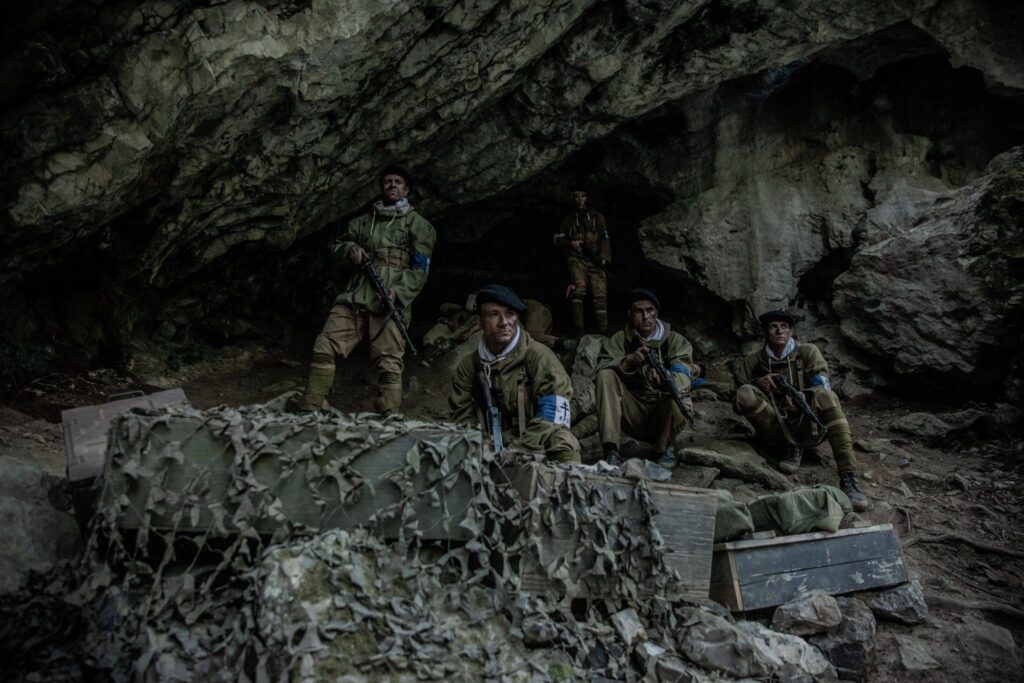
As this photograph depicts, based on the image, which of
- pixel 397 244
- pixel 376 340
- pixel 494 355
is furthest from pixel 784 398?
pixel 397 244

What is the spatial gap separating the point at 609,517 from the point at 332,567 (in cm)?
150

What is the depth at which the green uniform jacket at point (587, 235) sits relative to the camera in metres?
9.56

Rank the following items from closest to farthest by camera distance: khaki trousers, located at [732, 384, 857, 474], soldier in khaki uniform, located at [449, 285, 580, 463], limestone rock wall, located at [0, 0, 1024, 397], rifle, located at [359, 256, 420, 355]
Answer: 1. limestone rock wall, located at [0, 0, 1024, 397]
2. soldier in khaki uniform, located at [449, 285, 580, 463]
3. khaki trousers, located at [732, 384, 857, 474]
4. rifle, located at [359, 256, 420, 355]

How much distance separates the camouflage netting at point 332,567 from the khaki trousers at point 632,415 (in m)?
2.81

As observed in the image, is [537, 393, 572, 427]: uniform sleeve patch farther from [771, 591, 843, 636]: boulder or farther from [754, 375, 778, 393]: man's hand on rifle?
[754, 375, 778, 393]: man's hand on rifle

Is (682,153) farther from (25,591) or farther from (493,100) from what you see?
(25,591)

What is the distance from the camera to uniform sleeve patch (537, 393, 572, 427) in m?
5.00

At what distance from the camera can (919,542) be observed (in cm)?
507

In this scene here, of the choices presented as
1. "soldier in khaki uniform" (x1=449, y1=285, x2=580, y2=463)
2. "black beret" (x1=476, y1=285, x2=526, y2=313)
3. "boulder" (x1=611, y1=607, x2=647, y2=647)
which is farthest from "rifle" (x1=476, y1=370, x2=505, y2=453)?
"boulder" (x1=611, y1=607, x2=647, y2=647)

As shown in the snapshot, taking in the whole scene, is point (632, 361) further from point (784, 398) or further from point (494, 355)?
point (494, 355)

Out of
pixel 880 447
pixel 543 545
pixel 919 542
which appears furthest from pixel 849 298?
pixel 543 545

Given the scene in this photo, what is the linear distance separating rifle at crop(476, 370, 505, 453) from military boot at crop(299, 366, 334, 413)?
1451 mm

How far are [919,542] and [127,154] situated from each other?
6606 mm

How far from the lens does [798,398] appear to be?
6.38 m
